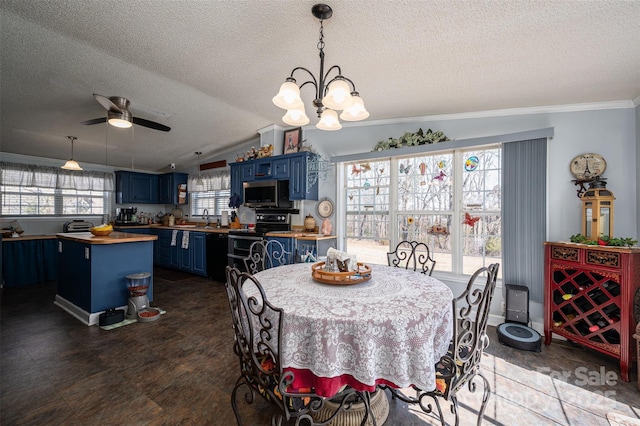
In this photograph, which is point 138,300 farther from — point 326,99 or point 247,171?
point 326,99

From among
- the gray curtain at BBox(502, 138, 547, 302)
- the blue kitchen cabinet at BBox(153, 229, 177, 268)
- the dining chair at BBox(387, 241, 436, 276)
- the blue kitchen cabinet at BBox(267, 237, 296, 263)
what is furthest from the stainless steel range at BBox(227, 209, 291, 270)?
the gray curtain at BBox(502, 138, 547, 302)

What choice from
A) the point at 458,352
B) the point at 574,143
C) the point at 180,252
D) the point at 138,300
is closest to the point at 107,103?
the point at 138,300

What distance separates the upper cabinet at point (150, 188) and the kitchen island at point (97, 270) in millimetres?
2972

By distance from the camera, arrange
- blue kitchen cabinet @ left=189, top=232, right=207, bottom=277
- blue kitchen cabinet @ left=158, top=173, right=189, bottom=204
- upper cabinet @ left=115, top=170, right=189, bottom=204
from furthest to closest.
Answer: blue kitchen cabinet @ left=158, top=173, right=189, bottom=204, upper cabinet @ left=115, top=170, right=189, bottom=204, blue kitchen cabinet @ left=189, top=232, right=207, bottom=277

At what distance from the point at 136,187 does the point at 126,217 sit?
0.80 meters

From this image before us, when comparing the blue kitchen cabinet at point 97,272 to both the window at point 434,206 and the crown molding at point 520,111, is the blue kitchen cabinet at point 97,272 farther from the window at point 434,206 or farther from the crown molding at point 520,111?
the crown molding at point 520,111

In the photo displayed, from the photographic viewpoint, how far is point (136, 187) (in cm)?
627

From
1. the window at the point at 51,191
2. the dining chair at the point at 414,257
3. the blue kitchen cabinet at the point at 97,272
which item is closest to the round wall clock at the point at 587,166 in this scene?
the dining chair at the point at 414,257

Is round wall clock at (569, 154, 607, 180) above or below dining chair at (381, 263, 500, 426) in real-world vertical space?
above

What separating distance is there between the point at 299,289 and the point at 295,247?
225 cm

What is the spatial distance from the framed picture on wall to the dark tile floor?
276 centimetres

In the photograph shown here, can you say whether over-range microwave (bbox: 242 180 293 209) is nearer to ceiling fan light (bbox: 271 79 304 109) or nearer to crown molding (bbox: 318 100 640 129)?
crown molding (bbox: 318 100 640 129)

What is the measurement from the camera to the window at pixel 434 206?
2.97 m

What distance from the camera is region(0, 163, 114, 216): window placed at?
4.72 m
